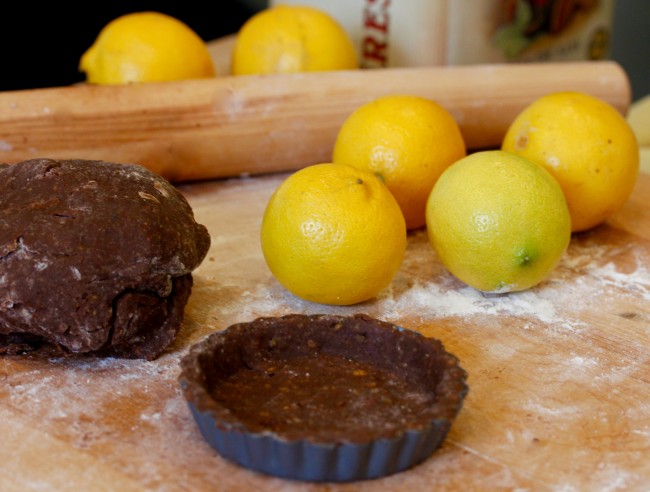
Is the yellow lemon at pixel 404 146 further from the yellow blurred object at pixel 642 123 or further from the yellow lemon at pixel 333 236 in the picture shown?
the yellow blurred object at pixel 642 123

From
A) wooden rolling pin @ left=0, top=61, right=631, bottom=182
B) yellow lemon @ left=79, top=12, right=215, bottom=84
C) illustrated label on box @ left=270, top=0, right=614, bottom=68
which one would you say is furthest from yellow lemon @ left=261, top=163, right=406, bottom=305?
illustrated label on box @ left=270, top=0, right=614, bottom=68

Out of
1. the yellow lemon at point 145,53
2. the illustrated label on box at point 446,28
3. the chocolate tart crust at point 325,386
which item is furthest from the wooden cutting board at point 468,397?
the illustrated label on box at point 446,28

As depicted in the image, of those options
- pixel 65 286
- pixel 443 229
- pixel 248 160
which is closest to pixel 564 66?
pixel 248 160

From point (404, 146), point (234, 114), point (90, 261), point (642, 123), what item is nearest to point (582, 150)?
point (404, 146)

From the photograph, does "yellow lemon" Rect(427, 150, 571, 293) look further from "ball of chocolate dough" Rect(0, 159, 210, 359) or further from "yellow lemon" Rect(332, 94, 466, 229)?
"ball of chocolate dough" Rect(0, 159, 210, 359)

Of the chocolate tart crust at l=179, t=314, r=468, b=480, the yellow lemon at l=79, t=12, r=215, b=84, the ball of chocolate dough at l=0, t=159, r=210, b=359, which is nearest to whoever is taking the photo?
the chocolate tart crust at l=179, t=314, r=468, b=480

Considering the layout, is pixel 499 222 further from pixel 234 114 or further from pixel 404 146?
pixel 234 114

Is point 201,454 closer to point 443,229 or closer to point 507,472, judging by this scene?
point 507,472
